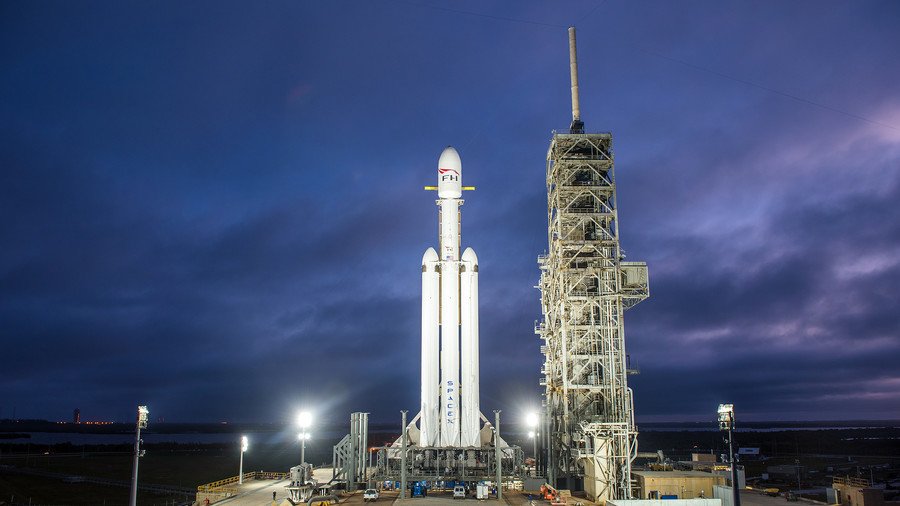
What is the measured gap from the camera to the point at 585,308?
51.5 metres

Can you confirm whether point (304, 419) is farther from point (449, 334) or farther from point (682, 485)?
point (682, 485)

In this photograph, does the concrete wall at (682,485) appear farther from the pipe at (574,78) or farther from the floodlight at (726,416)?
the pipe at (574,78)

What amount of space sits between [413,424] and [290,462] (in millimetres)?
89747

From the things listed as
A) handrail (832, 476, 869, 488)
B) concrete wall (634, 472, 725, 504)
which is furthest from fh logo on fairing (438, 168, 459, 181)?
handrail (832, 476, 869, 488)

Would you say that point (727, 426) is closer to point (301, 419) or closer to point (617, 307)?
point (617, 307)

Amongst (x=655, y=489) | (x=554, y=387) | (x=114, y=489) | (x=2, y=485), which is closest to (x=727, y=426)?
(x=655, y=489)

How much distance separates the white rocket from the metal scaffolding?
7103 mm

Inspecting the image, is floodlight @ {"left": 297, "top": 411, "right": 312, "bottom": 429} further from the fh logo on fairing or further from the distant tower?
the fh logo on fairing

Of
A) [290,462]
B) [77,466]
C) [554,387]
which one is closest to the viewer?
[554,387]

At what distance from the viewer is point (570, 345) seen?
50281mm

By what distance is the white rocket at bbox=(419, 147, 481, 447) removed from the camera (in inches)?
1816

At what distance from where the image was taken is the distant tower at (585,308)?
157 ft

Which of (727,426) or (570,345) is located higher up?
(570,345)

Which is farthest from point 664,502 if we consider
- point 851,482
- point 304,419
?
point 851,482
